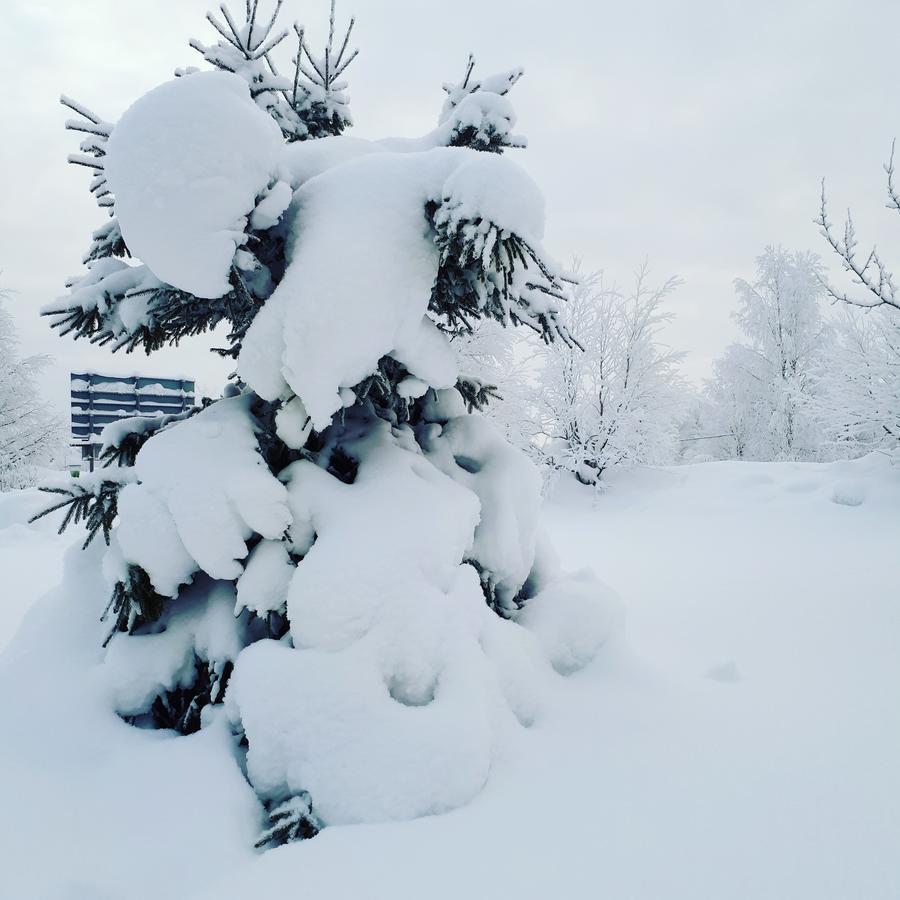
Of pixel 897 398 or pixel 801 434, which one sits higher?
pixel 897 398

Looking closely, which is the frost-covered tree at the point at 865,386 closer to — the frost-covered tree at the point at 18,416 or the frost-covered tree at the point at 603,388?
the frost-covered tree at the point at 603,388

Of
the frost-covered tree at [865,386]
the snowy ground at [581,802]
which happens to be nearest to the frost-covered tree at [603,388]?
the frost-covered tree at [865,386]

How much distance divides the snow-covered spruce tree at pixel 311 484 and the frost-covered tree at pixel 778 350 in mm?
17000

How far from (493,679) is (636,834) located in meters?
0.64

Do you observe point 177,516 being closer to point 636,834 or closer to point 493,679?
point 493,679

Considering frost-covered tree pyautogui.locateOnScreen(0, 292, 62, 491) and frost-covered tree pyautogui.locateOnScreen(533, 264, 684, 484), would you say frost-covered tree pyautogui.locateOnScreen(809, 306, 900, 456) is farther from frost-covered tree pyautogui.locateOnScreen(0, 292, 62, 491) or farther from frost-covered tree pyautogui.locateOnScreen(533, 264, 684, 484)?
frost-covered tree pyautogui.locateOnScreen(0, 292, 62, 491)

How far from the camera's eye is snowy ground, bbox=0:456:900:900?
1467 millimetres

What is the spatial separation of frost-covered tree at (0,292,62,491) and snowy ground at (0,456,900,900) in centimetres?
1772

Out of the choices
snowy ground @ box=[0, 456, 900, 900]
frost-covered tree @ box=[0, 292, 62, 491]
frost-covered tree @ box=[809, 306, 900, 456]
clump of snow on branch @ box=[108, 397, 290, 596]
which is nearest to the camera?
snowy ground @ box=[0, 456, 900, 900]

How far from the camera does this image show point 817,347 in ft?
57.2

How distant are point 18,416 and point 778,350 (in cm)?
2319

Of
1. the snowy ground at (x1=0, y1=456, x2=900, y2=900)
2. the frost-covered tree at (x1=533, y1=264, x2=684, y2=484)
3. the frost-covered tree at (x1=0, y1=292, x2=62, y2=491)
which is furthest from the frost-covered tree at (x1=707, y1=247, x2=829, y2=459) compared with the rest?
the frost-covered tree at (x1=0, y1=292, x2=62, y2=491)

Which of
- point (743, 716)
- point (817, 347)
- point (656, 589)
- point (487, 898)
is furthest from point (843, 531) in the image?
point (817, 347)

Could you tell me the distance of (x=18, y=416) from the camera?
54.4 ft
